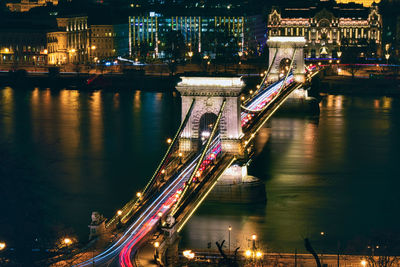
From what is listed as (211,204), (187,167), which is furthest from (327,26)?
(187,167)

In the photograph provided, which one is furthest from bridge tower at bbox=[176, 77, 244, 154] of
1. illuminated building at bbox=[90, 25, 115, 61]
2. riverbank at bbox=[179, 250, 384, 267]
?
illuminated building at bbox=[90, 25, 115, 61]

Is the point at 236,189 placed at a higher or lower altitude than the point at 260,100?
lower

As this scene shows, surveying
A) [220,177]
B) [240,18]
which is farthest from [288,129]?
[240,18]

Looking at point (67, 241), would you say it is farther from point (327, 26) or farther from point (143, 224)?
point (327, 26)

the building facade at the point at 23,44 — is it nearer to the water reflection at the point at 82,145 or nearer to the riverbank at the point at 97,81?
the riverbank at the point at 97,81

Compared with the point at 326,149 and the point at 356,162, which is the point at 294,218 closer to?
the point at 356,162
